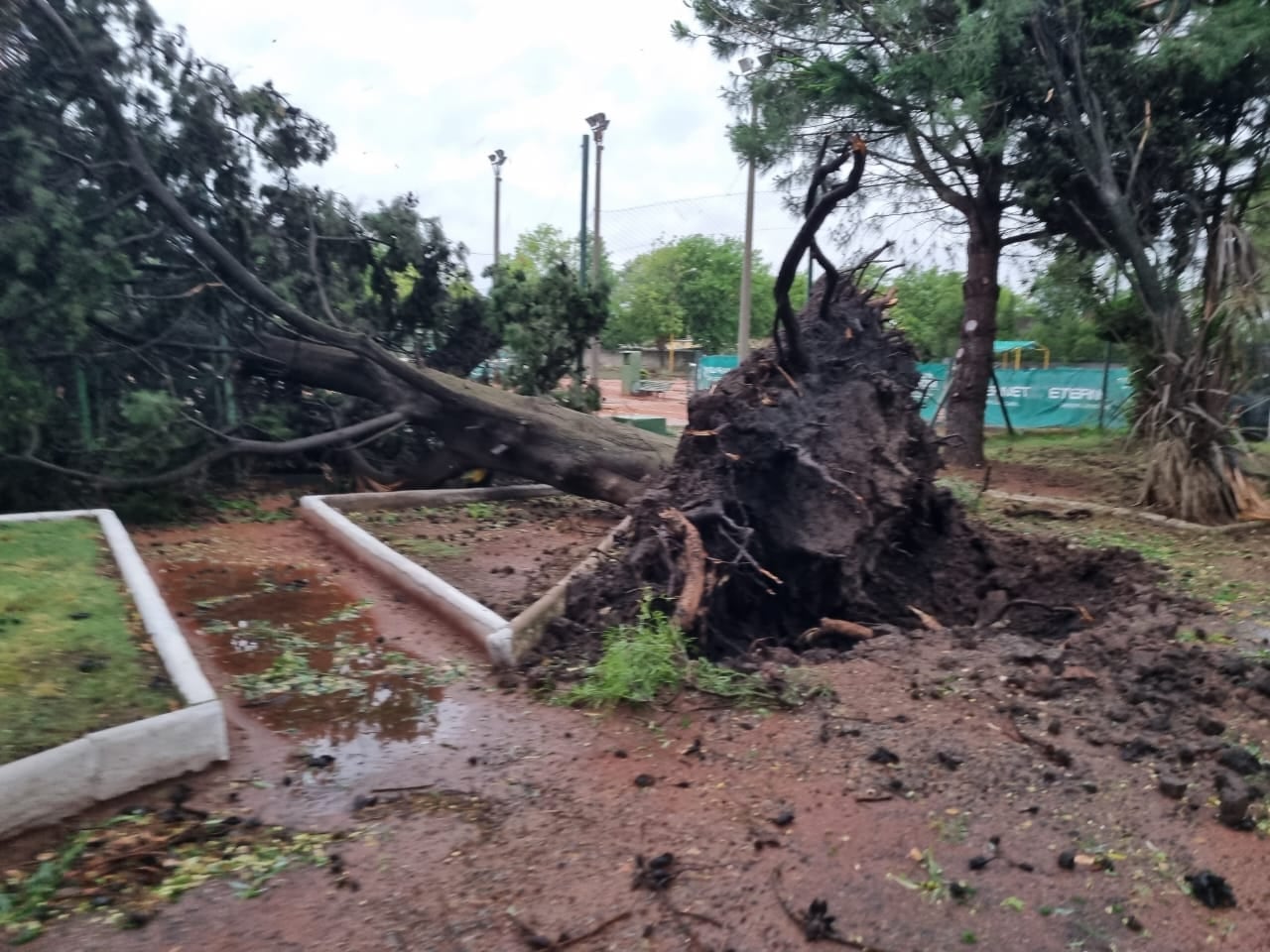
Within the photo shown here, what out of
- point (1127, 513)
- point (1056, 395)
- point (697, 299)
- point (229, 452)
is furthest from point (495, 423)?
point (697, 299)

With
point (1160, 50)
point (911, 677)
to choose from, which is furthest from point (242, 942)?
point (1160, 50)

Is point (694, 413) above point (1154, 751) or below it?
above

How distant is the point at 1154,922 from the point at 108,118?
10.5m

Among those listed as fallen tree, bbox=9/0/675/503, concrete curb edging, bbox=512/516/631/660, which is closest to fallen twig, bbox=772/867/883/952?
concrete curb edging, bbox=512/516/631/660

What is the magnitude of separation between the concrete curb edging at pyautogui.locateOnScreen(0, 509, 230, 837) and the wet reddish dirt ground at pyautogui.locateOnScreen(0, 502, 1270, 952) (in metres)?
0.09

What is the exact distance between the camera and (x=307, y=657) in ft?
19.7

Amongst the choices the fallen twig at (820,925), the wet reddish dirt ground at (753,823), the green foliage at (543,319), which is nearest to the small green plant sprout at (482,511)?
the green foliage at (543,319)

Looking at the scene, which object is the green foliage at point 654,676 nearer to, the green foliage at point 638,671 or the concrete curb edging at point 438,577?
the green foliage at point 638,671

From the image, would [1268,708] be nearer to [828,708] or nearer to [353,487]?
[828,708]

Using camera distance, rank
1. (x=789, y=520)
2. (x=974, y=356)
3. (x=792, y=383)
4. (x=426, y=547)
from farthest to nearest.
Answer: (x=974, y=356) → (x=426, y=547) → (x=792, y=383) → (x=789, y=520)

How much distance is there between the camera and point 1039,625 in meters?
6.63

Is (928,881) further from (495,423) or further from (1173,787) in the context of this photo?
(495,423)

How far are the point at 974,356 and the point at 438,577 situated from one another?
9.34 metres

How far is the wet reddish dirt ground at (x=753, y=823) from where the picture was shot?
320 centimetres
